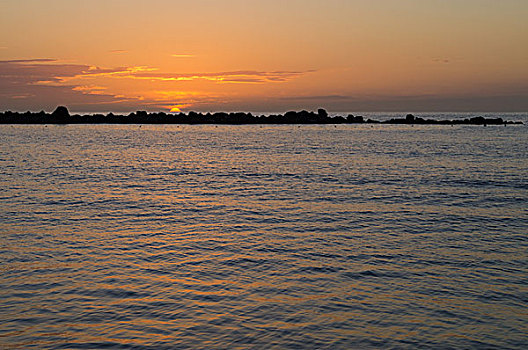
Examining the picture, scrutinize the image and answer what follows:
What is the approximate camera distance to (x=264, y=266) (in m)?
15.9

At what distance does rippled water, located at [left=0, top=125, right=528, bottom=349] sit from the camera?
10.8 m

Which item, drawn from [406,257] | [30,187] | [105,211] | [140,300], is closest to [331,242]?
[406,257]

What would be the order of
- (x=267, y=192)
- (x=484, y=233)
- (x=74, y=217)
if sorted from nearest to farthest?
1. (x=484, y=233)
2. (x=74, y=217)
3. (x=267, y=192)

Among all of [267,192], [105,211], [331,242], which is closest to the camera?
[331,242]

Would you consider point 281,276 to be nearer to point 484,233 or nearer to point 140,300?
point 140,300

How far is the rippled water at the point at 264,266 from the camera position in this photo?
35.6ft

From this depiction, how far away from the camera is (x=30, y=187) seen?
1320 inches

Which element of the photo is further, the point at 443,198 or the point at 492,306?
the point at 443,198

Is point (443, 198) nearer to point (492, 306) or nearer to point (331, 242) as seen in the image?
point (331, 242)

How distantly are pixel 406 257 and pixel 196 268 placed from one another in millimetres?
7700

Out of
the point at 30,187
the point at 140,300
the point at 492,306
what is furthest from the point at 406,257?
the point at 30,187

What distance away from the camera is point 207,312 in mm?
11875

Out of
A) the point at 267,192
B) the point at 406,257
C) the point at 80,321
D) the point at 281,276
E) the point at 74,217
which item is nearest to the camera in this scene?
the point at 80,321

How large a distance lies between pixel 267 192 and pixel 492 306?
21.2 metres
